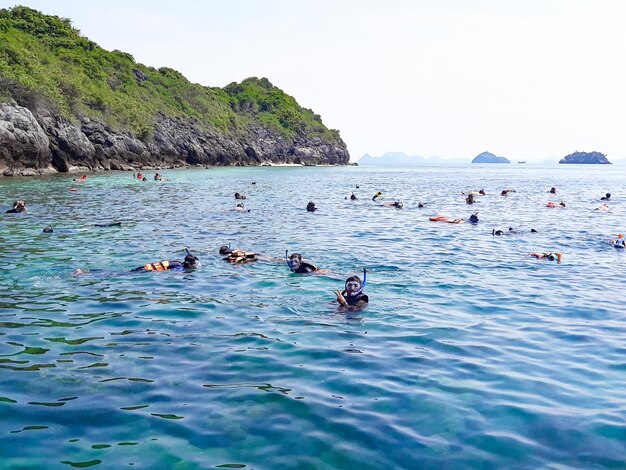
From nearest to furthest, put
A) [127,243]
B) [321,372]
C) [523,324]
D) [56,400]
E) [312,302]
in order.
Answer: [56,400]
[321,372]
[523,324]
[312,302]
[127,243]

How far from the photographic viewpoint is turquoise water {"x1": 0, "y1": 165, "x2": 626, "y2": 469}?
6.18 m

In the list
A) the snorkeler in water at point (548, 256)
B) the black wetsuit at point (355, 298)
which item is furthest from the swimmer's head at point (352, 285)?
the snorkeler in water at point (548, 256)

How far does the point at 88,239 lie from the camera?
65.4 ft

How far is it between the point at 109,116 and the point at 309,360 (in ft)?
244

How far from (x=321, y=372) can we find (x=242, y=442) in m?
2.33

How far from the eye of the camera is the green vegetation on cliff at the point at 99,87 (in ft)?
206

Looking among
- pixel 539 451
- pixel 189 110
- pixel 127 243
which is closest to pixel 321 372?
pixel 539 451

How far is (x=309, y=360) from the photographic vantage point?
8.85m

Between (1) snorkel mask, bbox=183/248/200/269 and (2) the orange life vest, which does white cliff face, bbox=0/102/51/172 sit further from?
(1) snorkel mask, bbox=183/248/200/269

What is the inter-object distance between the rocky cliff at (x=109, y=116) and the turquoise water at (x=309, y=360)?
3965 centimetres

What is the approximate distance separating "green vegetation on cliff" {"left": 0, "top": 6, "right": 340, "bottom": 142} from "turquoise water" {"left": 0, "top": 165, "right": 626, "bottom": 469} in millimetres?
50744

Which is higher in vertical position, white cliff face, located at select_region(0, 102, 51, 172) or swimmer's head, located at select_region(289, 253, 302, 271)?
white cliff face, located at select_region(0, 102, 51, 172)

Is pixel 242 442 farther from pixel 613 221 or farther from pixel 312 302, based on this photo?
pixel 613 221

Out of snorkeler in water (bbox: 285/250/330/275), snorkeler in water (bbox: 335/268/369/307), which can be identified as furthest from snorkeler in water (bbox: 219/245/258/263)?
snorkeler in water (bbox: 335/268/369/307)
